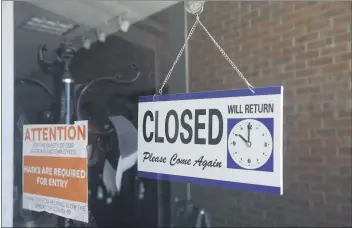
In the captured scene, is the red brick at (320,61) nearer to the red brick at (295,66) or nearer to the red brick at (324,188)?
the red brick at (295,66)

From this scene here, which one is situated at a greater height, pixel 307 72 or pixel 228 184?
pixel 307 72

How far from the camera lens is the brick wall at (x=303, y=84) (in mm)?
2695

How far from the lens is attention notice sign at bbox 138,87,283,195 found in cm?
133

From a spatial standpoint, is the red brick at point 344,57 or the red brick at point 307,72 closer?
the red brick at point 344,57

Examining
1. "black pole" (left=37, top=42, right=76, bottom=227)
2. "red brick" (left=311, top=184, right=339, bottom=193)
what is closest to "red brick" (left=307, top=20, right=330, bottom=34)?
"red brick" (left=311, top=184, right=339, bottom=193)

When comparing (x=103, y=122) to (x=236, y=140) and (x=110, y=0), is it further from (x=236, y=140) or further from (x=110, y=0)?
(x=236, y=140)

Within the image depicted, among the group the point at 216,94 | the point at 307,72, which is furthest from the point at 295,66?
the point at 216,94

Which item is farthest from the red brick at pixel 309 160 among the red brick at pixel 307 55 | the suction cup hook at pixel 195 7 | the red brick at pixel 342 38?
the suction cup hook at pixel 195 7

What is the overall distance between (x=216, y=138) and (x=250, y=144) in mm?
135

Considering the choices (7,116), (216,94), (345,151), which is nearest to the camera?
(216,94)

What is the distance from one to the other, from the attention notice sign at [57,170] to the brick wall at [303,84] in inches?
44.4

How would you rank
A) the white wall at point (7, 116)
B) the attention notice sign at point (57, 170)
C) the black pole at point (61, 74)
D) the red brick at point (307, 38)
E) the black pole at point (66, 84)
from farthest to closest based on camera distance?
the red brick at point (307, 38)
the black pole at point (61, 74)
the black pole at point (66, 84)
the white wall at point (7, 116)
the attention notice sign at point (57, 170)

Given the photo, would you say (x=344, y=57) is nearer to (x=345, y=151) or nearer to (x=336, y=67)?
(x=336, y=67)

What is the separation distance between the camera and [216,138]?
1452 mm
